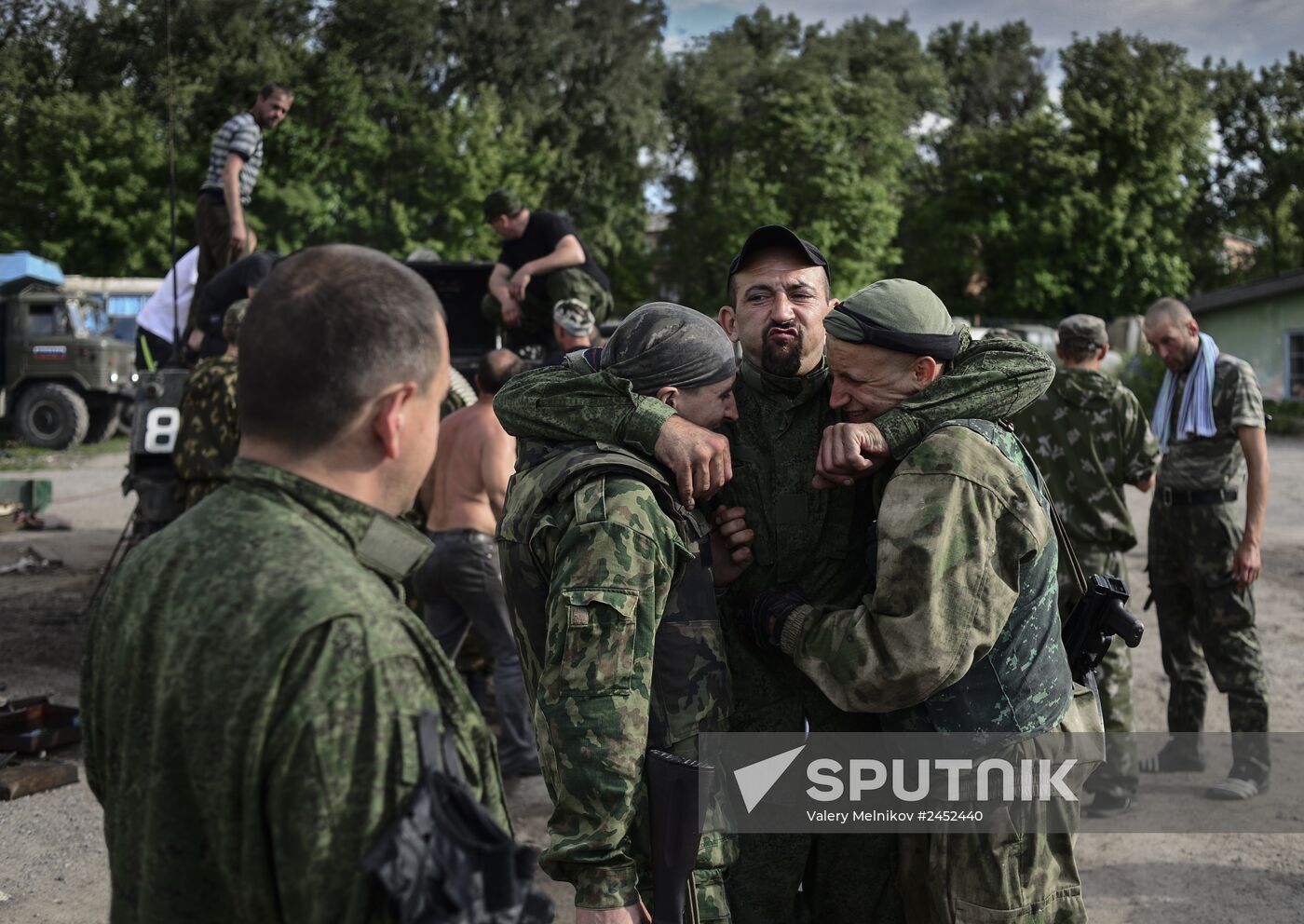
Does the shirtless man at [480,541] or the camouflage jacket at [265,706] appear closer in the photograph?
the camouflage jacket at [265,706]

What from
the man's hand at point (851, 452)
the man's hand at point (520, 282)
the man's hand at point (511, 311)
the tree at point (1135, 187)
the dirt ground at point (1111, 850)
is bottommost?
the dirt ground at point (1111, 850)

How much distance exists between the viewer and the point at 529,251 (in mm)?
7422

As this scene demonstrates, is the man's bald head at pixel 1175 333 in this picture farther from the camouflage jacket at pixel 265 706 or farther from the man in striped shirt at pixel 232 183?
the camouflage jacket at pixel 265 706

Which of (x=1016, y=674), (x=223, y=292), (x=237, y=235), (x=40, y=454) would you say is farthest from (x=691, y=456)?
(x=40, y=454)

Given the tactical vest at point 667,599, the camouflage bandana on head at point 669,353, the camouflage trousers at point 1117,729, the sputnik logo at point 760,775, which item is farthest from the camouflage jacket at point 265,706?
the camouflage trousers at point 1117,729

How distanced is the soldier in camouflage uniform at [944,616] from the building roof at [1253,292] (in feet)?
90.1

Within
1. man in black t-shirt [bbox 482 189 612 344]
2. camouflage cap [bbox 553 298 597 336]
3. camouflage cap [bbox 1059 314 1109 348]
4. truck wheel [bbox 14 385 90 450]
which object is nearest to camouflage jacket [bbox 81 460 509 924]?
camouflage cap [bbox 1059 314 1109 348]

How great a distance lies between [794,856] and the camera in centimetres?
290

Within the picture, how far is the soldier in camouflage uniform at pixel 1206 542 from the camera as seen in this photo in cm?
561

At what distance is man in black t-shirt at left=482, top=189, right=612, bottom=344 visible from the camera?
722 centimetres

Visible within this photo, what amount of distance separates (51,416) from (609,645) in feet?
73.9

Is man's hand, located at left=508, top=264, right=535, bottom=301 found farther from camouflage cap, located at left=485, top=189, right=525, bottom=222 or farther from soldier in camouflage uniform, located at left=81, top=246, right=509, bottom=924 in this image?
soldier in camouflage uniform, located at left=81, top=246, right=509, bottom=924

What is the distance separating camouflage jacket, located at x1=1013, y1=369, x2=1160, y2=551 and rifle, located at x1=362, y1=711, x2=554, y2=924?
4.63 m

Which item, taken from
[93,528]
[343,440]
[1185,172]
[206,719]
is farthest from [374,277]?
[1185,172]
